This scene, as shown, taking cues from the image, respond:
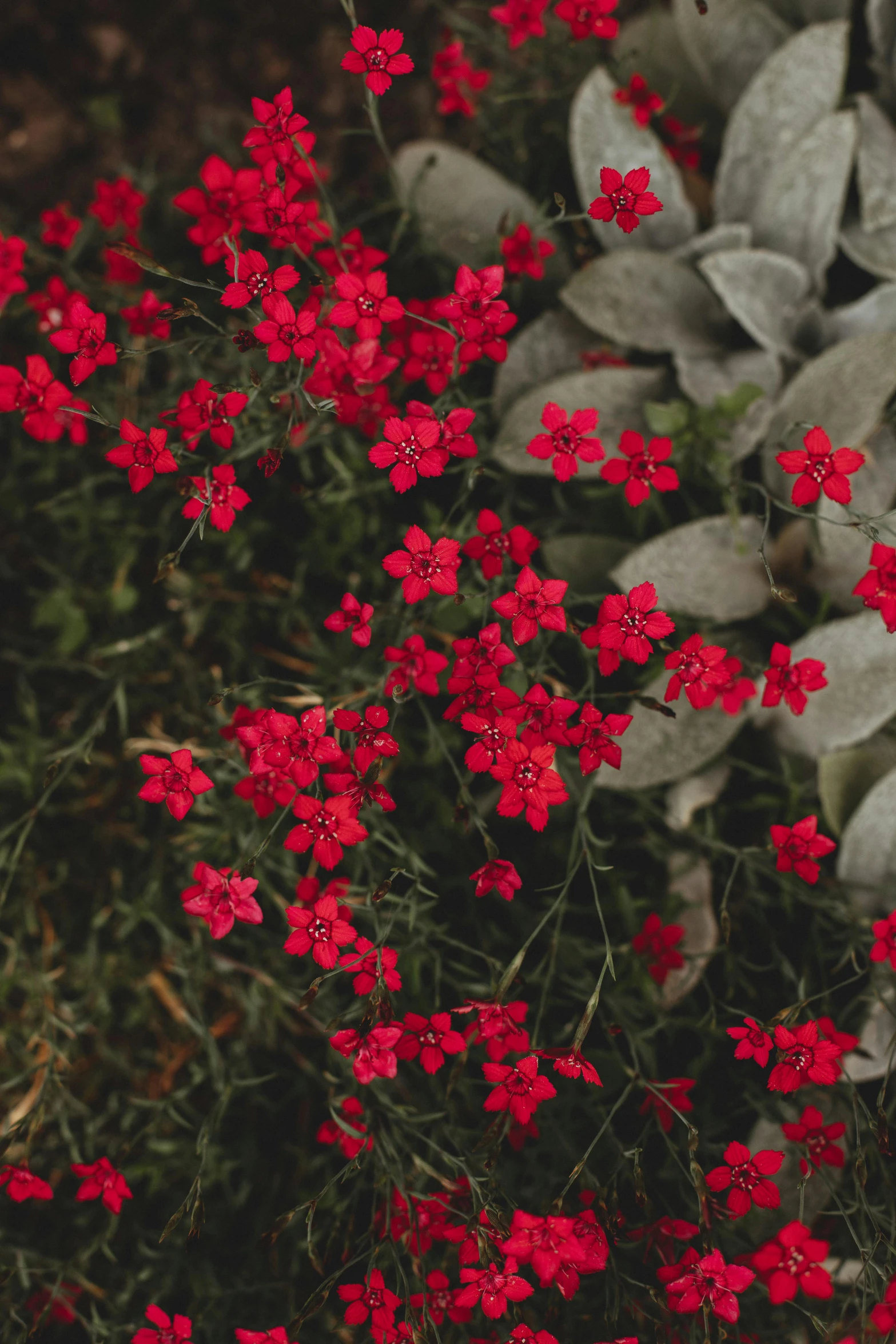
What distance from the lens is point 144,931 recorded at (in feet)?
7.09

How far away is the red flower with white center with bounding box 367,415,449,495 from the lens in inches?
53.8

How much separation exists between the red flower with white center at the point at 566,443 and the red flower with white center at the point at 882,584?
42 cm

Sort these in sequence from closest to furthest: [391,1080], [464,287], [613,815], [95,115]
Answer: [464,287] < [391,1080] < [613,815] < [95,115]

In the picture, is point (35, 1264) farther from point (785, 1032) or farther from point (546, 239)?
point (546, 239)

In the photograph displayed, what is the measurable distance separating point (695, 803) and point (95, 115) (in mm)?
2386

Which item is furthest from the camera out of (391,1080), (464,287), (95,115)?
(95,115)

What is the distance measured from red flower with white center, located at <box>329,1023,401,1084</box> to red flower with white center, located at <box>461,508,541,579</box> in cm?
67

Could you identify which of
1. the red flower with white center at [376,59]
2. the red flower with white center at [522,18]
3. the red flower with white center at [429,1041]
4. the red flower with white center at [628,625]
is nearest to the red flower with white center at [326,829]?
the red flower with white center at [429,1041]

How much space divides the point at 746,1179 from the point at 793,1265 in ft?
0.46

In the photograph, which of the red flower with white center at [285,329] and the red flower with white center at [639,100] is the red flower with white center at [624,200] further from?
the red flower with white center at [639,100]

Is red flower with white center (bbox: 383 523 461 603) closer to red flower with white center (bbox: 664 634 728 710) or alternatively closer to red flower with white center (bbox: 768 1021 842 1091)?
red flower with white center (bbox: 664 634 728 710)

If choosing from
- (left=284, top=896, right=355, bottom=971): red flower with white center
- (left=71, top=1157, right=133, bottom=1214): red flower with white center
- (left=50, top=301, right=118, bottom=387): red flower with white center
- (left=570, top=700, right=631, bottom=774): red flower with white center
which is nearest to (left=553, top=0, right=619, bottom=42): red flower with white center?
(left=50, top=301, right=118, bottom=387): red flower with white center

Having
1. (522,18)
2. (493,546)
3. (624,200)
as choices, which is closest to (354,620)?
(493,546)

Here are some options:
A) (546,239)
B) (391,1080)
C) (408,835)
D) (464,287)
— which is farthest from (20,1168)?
(546,239)
